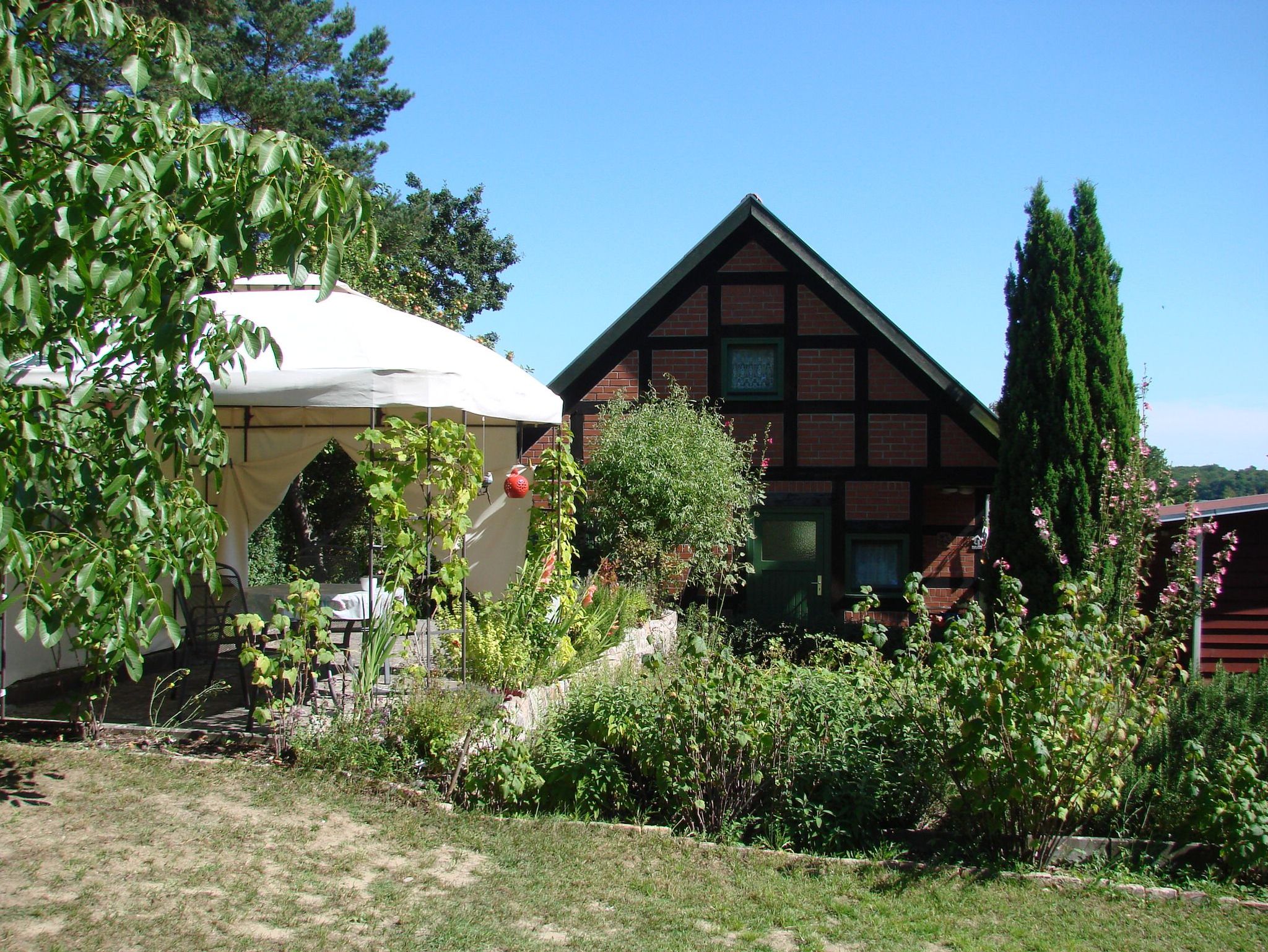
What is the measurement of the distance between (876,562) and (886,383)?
2190mm

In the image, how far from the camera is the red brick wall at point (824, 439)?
41.3ft

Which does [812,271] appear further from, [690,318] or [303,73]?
[303,73]

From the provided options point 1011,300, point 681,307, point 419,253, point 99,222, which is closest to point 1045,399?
point 1011,300

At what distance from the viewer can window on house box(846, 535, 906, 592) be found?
12.5 metres

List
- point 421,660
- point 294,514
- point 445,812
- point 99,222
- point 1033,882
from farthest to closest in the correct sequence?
1. point 294,514
2. point 421,660
3. point 445,812
4. point 1033,882
5. point 99,222

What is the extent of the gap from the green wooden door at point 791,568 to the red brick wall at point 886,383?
5.19 ft

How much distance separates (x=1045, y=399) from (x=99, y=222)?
9.83 m

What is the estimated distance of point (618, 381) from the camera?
1290 cm

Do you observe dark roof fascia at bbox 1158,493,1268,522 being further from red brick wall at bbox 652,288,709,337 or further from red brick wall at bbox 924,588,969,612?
red brick wall at bbox 652,288,709,337

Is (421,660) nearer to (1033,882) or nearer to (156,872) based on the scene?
(156,872)

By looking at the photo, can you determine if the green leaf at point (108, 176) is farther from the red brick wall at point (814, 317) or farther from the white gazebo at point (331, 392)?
the red brick wall at point (814, 317)

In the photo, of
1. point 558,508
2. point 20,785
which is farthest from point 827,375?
point 20,785

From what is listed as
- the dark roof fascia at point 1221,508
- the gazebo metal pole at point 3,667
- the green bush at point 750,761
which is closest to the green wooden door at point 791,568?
the dark roof fascia at point 1221,508

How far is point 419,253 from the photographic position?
2811 centimetres
